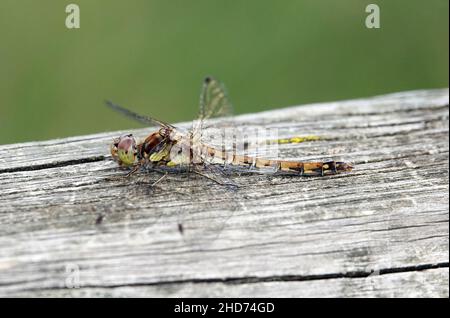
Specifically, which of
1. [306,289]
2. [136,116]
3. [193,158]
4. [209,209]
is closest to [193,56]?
[136,116]

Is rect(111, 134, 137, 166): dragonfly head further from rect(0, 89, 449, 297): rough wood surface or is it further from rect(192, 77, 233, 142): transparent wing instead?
rect(192, 77, 233, 142): transparent wing

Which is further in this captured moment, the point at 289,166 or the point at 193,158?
the point at 193,158

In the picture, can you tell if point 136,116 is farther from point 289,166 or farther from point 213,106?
point 289,166

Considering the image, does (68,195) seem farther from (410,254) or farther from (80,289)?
(410,254)

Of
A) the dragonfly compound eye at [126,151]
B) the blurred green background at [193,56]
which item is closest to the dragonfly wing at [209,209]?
the dragonfly compound eye at [126,151]

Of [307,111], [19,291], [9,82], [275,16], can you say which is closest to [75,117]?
[9,82]
